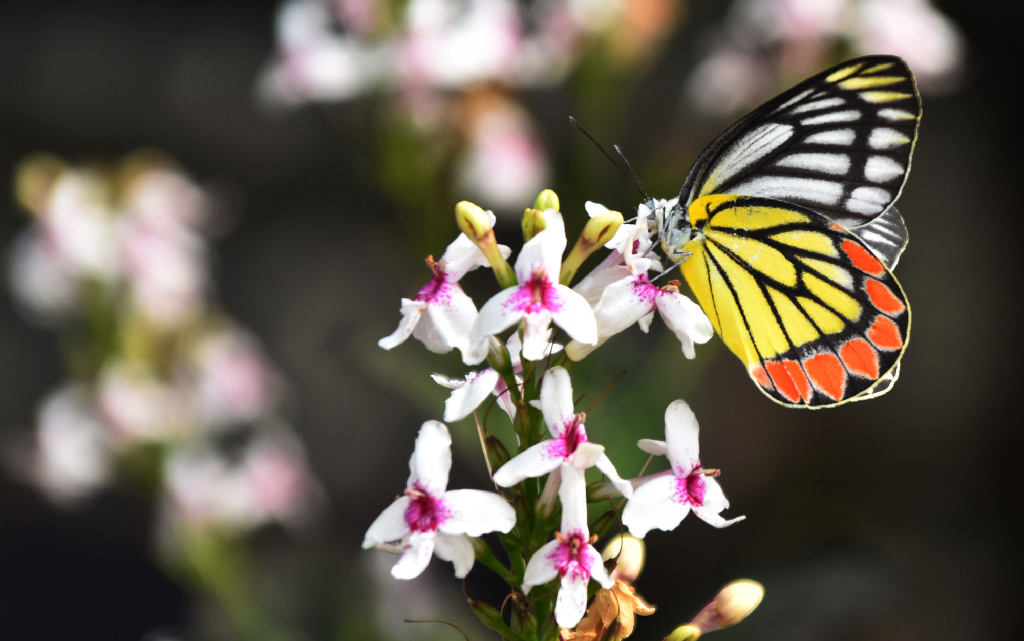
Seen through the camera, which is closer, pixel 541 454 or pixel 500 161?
pixel 541 454

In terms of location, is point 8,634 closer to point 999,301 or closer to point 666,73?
point 666,73

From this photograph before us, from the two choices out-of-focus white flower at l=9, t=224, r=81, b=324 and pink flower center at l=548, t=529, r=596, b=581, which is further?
out-of-focus white flower at l=9, t=224, r=81, b=324

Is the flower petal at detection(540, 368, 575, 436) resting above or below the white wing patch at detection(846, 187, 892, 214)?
below

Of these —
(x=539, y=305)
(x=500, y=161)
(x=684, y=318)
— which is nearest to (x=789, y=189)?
(x=684, y=318)

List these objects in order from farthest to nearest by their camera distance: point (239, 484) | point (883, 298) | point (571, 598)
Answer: point (239, 484) → point (883, 298) → point (571, 598)

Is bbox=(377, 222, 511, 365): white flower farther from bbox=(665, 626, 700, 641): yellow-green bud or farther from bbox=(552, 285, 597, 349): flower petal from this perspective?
bbox=(665, 626, 700, 641): yellow-green bud

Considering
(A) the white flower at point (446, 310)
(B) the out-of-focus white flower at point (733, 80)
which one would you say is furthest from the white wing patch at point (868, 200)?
(B) the out-of-focus white flower at point (733, 80)

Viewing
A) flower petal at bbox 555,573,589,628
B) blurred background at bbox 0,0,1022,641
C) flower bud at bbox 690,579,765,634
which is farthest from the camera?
blurred background at bbox 0,0,1022,641

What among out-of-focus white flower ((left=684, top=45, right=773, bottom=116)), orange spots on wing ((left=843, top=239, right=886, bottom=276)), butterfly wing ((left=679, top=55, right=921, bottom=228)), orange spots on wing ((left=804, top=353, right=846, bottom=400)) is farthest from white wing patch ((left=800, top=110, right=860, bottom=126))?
out-of-focus white flower ((left=684, top=45, right=773, bottom=116))

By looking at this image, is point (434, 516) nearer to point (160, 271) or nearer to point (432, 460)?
point (432, 460)

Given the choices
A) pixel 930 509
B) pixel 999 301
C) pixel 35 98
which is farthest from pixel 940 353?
pixel 35 98
